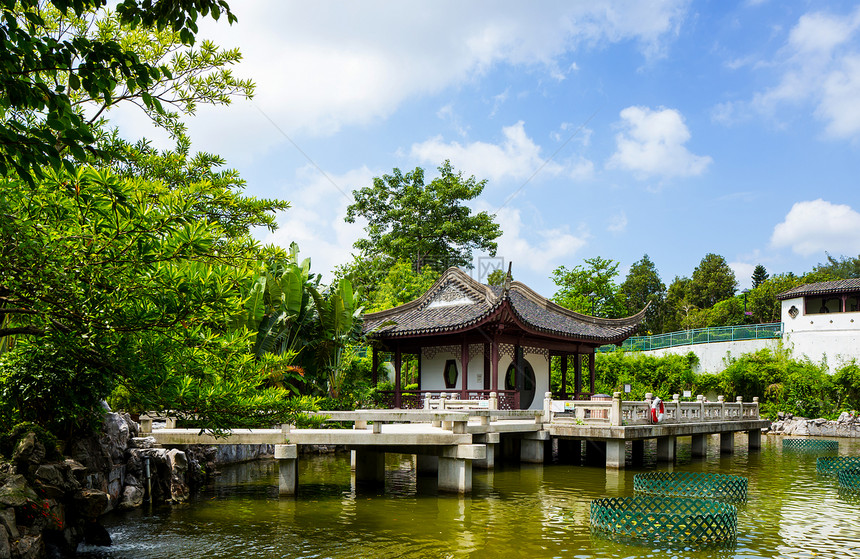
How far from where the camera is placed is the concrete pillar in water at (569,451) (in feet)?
60.2

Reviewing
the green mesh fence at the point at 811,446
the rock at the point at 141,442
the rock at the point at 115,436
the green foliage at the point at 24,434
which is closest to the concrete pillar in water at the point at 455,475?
the rock at the point at 141,442

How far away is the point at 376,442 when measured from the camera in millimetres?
11781

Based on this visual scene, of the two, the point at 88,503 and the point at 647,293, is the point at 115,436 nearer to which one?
the point at 88,503

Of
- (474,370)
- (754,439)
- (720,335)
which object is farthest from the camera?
(720,335)

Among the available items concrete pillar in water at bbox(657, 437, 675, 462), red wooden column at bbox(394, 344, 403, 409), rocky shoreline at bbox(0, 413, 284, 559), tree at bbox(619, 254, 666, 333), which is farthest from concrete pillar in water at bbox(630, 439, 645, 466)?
tree at bbox(619, 254, 666, 333)

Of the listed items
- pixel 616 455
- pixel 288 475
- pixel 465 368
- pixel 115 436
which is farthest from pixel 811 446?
pixel 115 436

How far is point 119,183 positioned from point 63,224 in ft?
1.82

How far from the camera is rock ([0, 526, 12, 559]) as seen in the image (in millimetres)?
6672

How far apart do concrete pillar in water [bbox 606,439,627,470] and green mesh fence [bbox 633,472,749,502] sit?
3717 mm

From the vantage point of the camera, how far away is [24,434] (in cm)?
823

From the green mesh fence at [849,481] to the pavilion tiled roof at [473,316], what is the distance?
8.21 meters

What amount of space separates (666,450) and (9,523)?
1488cm

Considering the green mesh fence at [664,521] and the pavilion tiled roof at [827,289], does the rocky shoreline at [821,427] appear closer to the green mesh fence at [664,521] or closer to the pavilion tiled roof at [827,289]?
the pavilion tiled roof at [827,289]

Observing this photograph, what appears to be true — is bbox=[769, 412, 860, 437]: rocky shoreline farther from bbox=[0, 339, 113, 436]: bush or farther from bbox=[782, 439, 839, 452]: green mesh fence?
bbox=[0, 339, 113, 436]: bush
